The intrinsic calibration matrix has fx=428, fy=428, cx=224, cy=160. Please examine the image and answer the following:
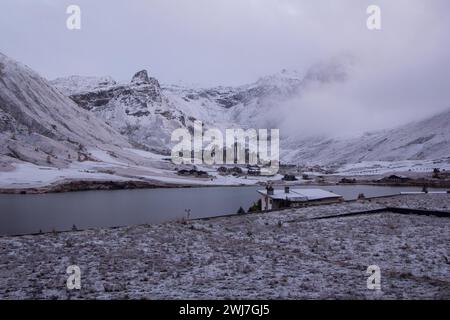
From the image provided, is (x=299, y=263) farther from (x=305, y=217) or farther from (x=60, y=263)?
(x=305, y=217)

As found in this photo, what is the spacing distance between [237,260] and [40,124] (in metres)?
150

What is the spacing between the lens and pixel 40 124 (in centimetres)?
15088

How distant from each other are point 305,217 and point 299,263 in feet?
45.2

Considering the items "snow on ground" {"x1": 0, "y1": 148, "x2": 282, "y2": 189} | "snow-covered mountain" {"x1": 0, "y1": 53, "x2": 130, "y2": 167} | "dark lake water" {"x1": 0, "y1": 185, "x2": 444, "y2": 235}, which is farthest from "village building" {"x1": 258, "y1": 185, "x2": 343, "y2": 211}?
"snow-covered mountain" {"x1": 0, "y1": 53, "x2": 130, "y2": 167}

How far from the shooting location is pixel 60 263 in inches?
627

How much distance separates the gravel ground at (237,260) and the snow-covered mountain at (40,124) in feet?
337

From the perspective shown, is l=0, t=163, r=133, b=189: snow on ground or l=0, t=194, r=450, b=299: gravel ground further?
l=0, t=163, r=133, b=189: snow on ground

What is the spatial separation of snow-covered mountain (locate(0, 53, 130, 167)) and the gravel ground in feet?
337

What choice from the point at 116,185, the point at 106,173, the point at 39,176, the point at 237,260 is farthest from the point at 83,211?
the point at 106,173

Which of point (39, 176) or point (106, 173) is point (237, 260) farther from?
point (106, 173)

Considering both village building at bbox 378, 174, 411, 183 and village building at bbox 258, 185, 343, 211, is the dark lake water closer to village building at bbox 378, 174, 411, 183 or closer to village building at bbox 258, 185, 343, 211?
village building at bbox 258, 185, 343, 211

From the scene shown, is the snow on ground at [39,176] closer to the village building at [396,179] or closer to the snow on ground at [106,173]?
the snow on ground at [106,173]

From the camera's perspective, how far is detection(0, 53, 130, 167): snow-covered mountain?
398 feet
